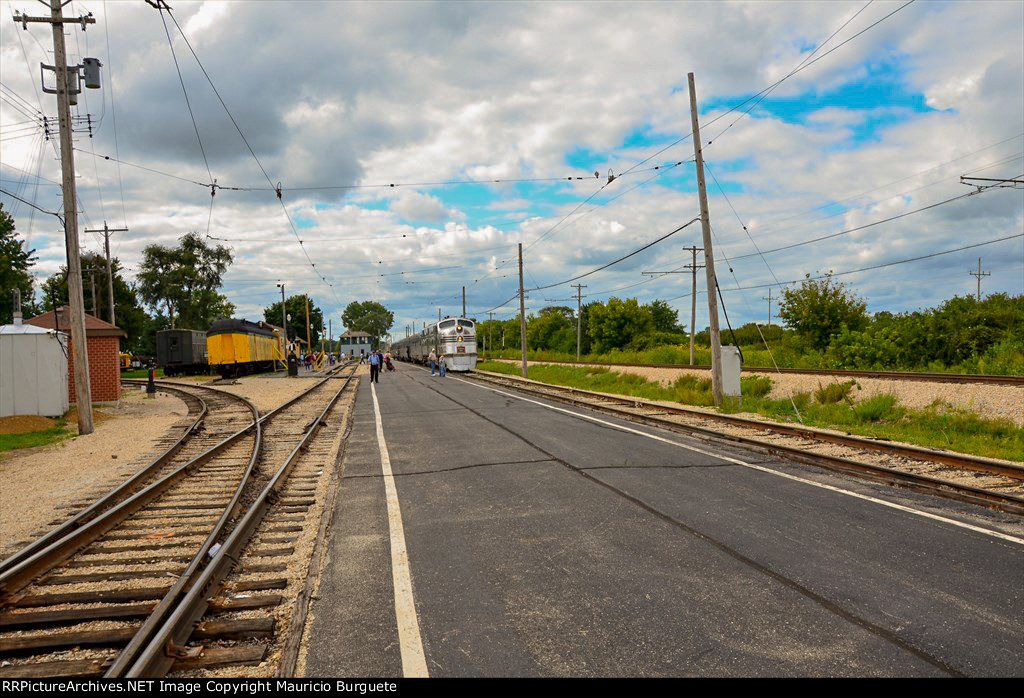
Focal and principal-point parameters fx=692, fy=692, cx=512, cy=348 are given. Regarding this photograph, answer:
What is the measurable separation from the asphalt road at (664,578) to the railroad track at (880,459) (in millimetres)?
585

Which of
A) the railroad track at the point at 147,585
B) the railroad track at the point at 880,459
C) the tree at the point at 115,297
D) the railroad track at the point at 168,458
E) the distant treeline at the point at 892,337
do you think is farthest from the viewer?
the tree at the point at 115,297

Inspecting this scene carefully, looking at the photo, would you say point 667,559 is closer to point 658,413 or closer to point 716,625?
point 716,625

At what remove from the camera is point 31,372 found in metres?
18.8

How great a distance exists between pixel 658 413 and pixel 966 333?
14355 mm

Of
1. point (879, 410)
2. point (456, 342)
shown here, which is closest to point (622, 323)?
point (456, 342)

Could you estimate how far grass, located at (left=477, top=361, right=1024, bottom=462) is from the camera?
1214 centimetres

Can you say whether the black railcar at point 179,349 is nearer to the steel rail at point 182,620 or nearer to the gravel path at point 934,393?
the gravel path at point 934,393

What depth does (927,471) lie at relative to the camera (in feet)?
31.9

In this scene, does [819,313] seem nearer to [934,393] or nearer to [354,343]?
[934,393]

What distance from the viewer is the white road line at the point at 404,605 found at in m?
3.90

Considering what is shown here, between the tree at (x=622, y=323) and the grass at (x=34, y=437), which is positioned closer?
the grass at (x=34, y=437)

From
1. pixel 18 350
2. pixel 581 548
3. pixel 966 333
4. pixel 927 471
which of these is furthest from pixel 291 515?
pixel 966 333

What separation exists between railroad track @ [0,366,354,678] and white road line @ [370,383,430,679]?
0.87 metres

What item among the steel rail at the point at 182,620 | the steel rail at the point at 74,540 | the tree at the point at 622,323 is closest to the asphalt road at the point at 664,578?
the steel rail at the point at 182,620
